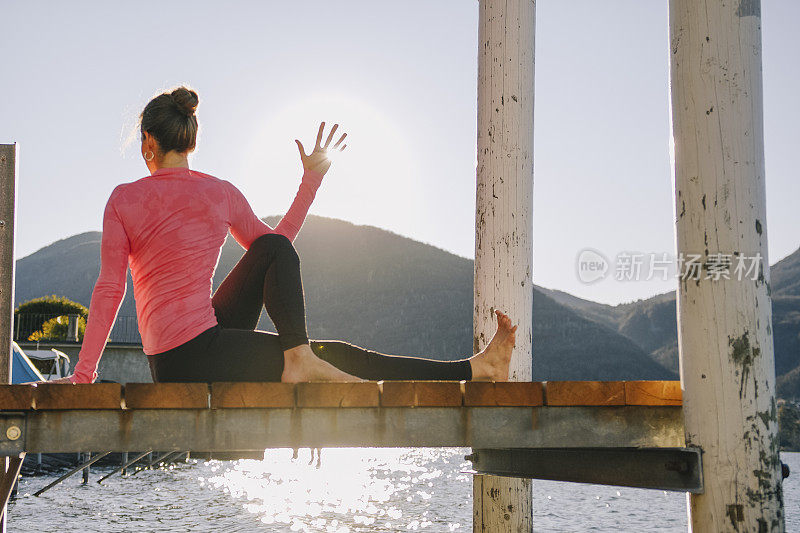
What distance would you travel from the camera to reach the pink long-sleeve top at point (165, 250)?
11.2 ft

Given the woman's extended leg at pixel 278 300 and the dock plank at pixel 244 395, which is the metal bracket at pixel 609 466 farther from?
the dock plank at pixel 244 395

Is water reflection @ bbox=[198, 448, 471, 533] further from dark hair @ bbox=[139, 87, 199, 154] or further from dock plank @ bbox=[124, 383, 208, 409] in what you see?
dock plank @ bbox=[124, 383, 208, 409]

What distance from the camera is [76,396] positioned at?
125 inches

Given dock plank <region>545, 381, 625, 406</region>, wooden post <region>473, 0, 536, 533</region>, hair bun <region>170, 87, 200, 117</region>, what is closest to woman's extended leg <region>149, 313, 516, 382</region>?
dock plank <region>545, 381, 625, 406</region>

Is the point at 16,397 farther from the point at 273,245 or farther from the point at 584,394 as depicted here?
the point at 584,394

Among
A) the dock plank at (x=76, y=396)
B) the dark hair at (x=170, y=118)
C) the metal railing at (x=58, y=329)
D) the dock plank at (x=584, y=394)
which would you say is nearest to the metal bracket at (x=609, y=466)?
the dock plank at (x=584, y=394)

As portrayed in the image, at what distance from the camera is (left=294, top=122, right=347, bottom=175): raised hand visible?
13.5ft

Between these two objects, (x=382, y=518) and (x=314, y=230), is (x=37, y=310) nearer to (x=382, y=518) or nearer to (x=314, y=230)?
(x=382, y=518)

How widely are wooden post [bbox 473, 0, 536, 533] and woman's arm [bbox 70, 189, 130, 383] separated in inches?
80.5

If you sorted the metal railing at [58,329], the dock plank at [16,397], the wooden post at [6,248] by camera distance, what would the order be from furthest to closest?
the metal railing at [58,329], the wooden post at [6,248], the dock plank at [16,397]

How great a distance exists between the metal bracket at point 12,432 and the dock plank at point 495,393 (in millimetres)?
1730

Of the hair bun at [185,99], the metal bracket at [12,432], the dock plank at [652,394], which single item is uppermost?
the hair bun at [185,99]

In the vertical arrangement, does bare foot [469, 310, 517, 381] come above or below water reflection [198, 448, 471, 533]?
above

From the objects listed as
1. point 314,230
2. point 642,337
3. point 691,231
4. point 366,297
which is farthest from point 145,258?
point 642,337
